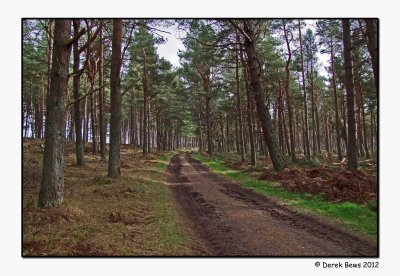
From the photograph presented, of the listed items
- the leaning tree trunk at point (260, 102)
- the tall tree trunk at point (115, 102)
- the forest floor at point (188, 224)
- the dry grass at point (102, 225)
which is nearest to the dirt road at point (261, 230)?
the forest floor at point (188, 224)

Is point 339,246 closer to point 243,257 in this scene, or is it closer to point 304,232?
point 304,232

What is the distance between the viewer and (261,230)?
7.66 meters

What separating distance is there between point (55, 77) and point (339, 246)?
7870 millimetres

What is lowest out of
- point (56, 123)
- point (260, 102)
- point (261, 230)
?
point (261, 230)

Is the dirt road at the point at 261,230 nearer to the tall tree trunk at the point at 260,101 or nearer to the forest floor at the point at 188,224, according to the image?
the forest floor at the point at 188,224

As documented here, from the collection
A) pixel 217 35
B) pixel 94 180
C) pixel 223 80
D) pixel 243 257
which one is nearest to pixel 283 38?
pixel 217 35

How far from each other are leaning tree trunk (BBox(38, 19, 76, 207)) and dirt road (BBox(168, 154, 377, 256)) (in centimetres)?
376

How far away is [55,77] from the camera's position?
850cm

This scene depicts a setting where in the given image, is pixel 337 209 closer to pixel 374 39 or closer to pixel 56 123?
pixel 374 39

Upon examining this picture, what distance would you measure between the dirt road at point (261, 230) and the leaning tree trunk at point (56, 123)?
12.3 feet

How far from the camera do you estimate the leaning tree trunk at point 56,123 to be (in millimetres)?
8398

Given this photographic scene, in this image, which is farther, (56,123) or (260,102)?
(260,102)

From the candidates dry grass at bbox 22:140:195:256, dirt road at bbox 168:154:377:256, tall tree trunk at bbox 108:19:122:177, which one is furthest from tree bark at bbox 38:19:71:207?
tall tree trunk at bbox 108:19:122:177

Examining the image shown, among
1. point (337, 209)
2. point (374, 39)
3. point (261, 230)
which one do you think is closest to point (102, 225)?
point (261, 230)
